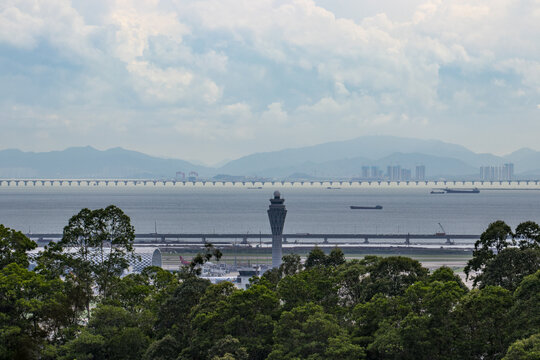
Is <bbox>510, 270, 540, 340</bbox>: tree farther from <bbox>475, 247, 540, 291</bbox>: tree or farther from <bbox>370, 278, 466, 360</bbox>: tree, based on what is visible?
<bbox>475, 247, 540, 291</bbox>: tree

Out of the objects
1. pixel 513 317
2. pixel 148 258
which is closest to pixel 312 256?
pixel 513 317

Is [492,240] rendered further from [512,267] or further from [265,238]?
[265,238]

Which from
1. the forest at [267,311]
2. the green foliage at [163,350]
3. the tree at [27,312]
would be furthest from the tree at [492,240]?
the tree at [27,312]

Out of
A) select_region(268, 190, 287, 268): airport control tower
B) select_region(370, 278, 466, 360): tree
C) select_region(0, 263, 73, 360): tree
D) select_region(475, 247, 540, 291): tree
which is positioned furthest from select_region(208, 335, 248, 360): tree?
select_region(268, 190, 287, 268): airport control tower

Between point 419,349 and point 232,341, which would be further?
point 232,341

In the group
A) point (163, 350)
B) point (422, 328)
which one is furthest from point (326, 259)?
point (422, 328)

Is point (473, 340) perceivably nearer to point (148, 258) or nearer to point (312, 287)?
point (312, 287)
